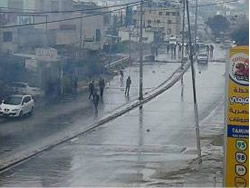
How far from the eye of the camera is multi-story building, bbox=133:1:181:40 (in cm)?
7444

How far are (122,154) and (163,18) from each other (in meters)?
60.0

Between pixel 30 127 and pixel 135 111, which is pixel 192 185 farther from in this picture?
pixel 135 111

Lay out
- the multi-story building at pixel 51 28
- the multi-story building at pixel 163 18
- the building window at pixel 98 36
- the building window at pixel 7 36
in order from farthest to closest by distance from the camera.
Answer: the multi-story building at pixel 163 18 < the building window at pixel 98 36 < the multi-story building at pixel 51 28 < the building window at pixel 7 36

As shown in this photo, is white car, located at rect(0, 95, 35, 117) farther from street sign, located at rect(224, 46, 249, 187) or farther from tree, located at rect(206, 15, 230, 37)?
tree, located at rect(206, 15, 230, 37)

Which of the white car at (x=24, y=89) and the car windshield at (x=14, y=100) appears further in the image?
the white car at (x=24, y=89)

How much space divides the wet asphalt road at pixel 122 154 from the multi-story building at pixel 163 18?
4772cm

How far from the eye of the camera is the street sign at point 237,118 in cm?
1103

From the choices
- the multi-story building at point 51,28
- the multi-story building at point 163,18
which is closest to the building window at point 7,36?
the multi-story building at point 51,28

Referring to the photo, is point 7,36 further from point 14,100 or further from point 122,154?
point 122,154

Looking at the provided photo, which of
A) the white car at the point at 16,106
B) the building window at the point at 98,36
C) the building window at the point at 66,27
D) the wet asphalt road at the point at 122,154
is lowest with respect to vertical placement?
the wet asphalt road at the point at 122,154

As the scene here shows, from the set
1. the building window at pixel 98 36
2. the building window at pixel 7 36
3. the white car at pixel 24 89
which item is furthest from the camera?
the building window at pixel 98 36

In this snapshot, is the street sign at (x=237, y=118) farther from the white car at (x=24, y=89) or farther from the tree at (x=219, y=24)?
the tree at (x=219, y=24)

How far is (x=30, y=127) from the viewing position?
862 inches

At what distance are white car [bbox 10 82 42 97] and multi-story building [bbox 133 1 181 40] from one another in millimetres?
44012
